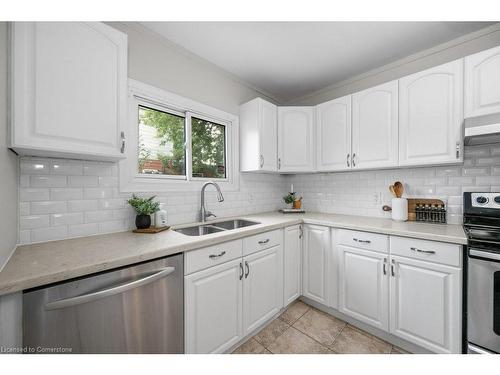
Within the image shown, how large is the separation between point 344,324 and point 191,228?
1629 millimetres

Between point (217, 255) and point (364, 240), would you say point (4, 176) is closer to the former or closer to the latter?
point (217, 255)

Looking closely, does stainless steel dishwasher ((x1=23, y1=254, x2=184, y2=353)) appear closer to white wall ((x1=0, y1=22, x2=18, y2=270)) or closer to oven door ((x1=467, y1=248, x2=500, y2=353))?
white wall ((x1=0, y1=22, x2=18, y2=270))

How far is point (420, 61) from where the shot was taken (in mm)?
2018

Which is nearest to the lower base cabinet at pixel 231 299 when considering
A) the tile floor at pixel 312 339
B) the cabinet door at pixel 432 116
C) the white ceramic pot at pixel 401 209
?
the tile floor at pixel 312 339

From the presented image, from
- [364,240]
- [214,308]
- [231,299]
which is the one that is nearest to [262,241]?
[231,299]

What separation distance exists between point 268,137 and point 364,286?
173 centimetres

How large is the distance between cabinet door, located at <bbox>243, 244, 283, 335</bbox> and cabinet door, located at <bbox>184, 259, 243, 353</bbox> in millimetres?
73

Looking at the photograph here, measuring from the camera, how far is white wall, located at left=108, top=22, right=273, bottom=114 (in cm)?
167

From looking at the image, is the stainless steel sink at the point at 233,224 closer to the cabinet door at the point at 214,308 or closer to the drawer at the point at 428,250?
the cabinet door at the point at 214,308

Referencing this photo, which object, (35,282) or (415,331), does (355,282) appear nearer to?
(415,331)

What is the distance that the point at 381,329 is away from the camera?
1.67m

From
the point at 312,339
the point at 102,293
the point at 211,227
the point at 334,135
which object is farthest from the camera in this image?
the point at 334,135
